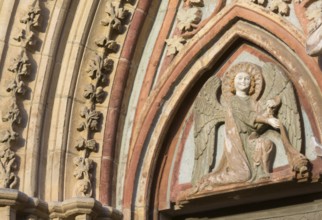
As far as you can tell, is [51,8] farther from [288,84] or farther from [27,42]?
[288,84]

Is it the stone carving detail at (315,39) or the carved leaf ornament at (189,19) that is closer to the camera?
the stone carving detail at (315,39)

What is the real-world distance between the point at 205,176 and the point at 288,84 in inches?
34.9

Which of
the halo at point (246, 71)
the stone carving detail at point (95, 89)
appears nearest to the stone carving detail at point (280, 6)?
the halo at point (246, 71)

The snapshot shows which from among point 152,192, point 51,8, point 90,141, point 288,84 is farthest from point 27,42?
point 288,84

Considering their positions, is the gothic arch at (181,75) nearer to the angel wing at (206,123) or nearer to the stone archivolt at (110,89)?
the stone archivolt at (110,89)

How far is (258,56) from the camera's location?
784cm

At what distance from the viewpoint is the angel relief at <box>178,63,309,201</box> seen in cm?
744

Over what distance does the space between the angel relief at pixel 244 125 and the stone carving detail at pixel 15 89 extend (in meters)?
1.26

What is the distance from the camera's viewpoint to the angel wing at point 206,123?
7.75 m

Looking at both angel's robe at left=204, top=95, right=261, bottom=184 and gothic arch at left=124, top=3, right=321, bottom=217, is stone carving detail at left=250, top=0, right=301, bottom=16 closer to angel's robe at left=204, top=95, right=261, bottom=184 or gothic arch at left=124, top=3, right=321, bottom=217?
gothic arch at left=124, top=3, right=321, bottom=217

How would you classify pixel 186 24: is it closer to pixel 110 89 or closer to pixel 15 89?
pixel 110 89

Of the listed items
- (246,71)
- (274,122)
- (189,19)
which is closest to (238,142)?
(274,122)

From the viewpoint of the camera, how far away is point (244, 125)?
7.67 m

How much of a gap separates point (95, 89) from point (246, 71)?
1131 mm
